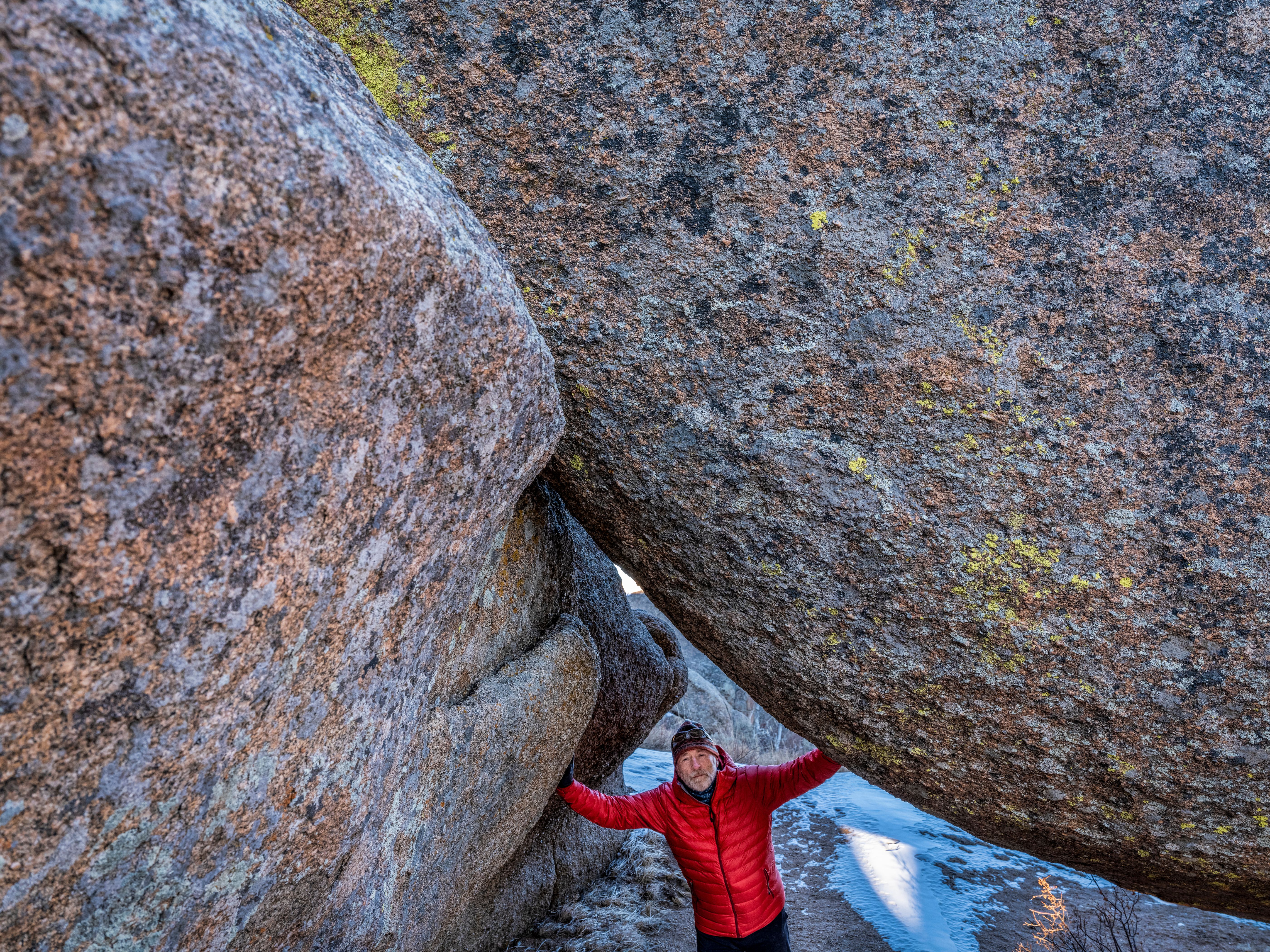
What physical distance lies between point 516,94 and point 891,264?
187 centimetres

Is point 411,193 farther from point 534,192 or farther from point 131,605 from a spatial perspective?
point 534,192

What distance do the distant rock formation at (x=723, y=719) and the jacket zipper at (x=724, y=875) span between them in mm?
7391

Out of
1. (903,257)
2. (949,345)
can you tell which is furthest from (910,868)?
(903,257)

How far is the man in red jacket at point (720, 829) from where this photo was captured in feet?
15.7

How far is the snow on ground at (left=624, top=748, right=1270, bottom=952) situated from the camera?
669cm

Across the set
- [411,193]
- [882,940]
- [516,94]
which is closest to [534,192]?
[516,94]

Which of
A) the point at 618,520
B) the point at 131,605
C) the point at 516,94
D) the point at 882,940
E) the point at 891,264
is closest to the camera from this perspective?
the point at 131,605

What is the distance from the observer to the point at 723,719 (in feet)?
45.5

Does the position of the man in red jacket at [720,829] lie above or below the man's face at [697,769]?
below

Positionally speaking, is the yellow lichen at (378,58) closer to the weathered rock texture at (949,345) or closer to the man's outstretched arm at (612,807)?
the weathered rock texture at (949,345)

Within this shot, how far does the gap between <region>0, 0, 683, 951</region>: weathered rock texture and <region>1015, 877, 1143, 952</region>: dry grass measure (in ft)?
20.7

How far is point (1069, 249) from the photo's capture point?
2.95m

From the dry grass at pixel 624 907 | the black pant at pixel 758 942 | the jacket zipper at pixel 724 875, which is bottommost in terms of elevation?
the dry grass at pixel 624 907

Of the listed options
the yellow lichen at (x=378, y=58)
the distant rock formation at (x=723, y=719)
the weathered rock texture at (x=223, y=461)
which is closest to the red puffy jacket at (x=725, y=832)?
the weathered rock texture at (x=223, y=461)
